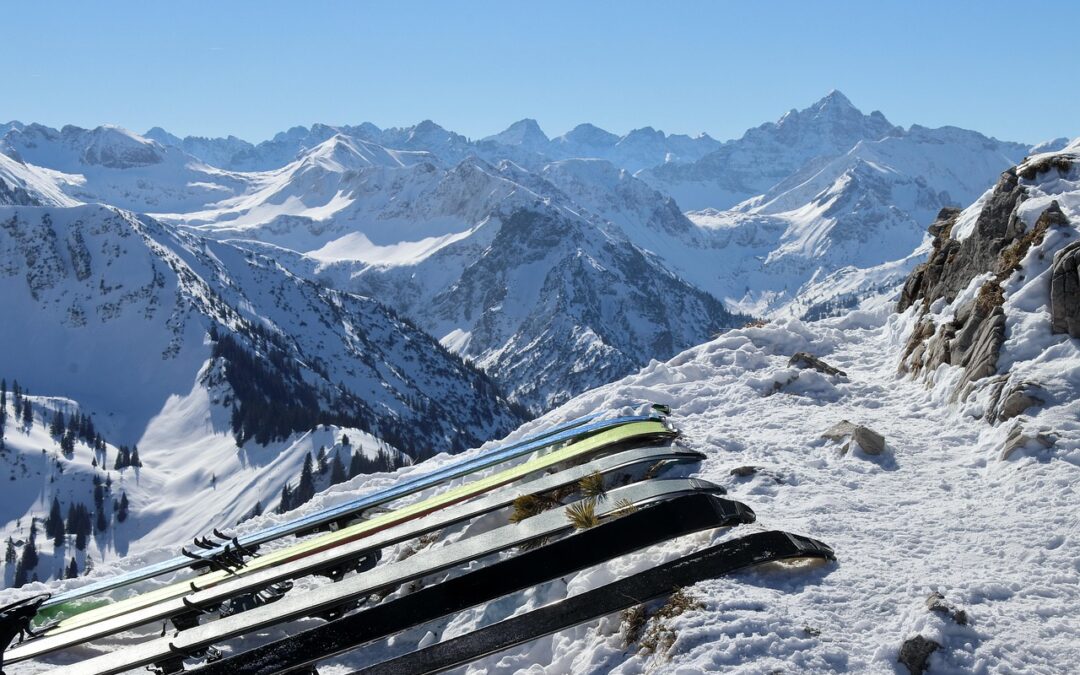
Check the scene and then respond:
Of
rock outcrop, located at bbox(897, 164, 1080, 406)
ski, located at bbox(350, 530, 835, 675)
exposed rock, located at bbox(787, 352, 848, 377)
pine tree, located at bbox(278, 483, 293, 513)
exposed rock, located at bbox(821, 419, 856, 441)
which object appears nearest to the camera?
ski, located at bbox(350, 530, 835, 675)

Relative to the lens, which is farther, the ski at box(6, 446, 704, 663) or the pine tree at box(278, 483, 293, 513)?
the pine tree at box(278, 483, 293, 513)

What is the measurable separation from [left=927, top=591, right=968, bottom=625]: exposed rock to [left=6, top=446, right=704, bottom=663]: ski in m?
6.21

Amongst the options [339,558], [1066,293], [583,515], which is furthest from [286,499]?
[583,515]

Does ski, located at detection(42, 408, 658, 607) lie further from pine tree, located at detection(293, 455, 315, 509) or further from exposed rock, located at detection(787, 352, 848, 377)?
pine tree, located at detection(293, 455, 315, 509)

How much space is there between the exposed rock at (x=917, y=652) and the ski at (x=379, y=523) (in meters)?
8.48

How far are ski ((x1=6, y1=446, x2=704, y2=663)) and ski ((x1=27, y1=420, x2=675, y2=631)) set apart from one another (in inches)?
13.3

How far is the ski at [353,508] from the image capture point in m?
19.0

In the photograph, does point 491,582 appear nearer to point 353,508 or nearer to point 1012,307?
point 353,508

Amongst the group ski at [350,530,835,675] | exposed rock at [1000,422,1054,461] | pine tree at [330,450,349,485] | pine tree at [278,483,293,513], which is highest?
pine tree at [330,450,349,485]

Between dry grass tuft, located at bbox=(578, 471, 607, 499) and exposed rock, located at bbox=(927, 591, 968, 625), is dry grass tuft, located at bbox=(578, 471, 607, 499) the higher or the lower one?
the higher one

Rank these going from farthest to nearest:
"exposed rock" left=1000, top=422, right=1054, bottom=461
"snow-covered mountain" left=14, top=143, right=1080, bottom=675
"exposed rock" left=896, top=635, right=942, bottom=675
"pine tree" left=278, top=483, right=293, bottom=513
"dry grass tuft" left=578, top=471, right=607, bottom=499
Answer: "pine tree" left=278, top=483, right=293, bottom=513
"exposed rock" left=1000, top=422, right=1054, bottom=461
"dry grass tuft" left=578, top=471, right=607, bottom=499
"snow-covered mountain" left=14, top=143, right=1080, bottom=675
"exposed rock" left=896, top=635, right=942, bottom=675

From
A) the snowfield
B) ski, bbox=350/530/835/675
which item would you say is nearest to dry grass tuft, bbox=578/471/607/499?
the snowfield

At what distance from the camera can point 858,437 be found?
61.5 feet

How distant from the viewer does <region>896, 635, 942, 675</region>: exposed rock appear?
10.6m
